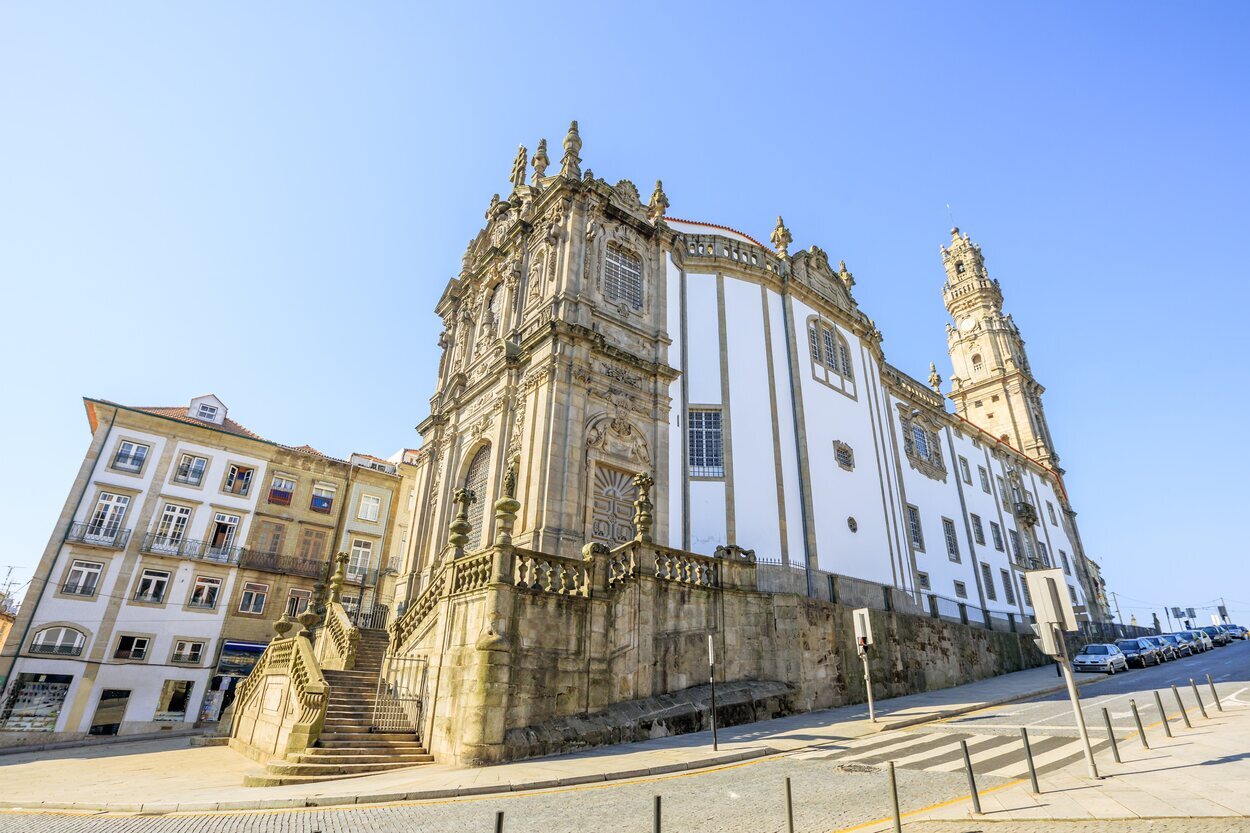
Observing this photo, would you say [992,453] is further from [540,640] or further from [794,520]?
[540,640]

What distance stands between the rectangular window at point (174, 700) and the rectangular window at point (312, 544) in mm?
7067

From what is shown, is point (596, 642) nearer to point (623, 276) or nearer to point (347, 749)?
point (347, 749)

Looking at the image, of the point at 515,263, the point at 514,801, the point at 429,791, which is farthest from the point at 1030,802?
the point at 515,263

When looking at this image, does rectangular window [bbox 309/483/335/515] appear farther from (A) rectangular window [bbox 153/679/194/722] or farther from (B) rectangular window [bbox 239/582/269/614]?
(A) rectangular window [bbox 153/679/194/722]

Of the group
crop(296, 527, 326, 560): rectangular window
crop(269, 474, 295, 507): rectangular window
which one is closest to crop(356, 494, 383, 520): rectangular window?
crop(296, 527, 326, 560): rectangular window

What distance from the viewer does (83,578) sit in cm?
2577

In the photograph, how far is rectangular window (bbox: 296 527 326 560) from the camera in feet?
104

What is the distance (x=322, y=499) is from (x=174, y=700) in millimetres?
10640

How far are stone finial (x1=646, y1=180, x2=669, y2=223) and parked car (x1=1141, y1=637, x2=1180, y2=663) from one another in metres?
28.1

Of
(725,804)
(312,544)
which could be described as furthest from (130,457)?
(725,804)

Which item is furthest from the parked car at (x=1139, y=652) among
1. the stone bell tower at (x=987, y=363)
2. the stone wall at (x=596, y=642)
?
the stone bell tower at (x=987, y=363)

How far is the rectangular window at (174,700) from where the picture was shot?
25.8 m

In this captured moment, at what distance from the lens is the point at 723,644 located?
15219mm

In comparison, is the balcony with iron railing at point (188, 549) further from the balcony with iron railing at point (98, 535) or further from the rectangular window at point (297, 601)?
the rectangular window at point (297, 601)
